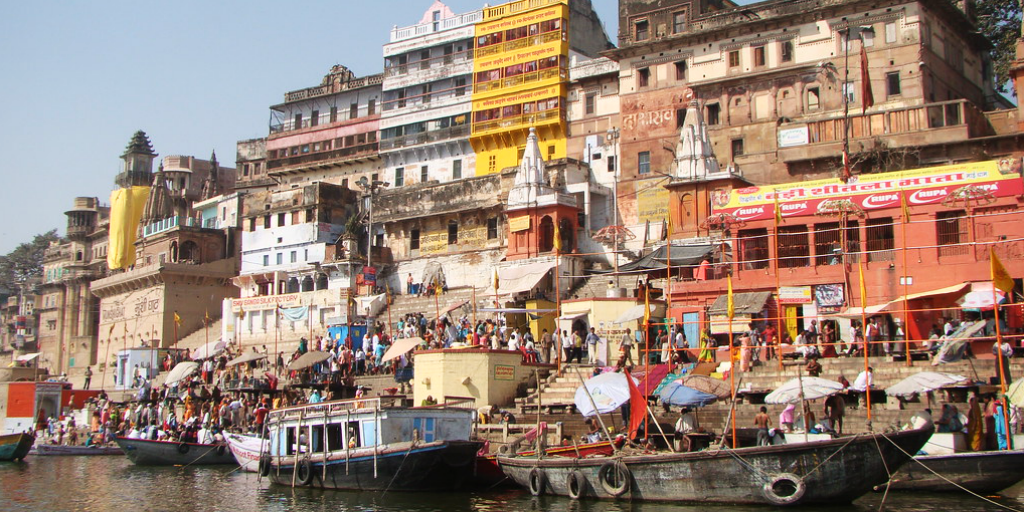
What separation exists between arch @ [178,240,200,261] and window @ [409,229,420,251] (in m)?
15.3

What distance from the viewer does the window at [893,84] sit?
119 ft

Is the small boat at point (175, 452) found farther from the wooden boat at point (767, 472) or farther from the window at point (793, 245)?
the window at point (793, 245)

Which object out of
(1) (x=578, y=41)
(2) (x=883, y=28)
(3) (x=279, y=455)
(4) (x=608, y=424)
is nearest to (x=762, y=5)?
(2) (x=883, y=28)

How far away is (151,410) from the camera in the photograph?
36344mm

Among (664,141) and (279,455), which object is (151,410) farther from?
(664,141)

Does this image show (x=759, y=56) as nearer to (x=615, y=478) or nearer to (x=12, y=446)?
(x=615, y=478)

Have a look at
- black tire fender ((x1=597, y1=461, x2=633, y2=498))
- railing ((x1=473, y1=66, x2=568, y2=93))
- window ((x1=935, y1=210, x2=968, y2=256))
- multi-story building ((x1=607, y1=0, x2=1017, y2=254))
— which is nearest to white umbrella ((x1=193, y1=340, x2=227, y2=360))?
railing ((x1=473, y1=66, x2=568, y2=93))

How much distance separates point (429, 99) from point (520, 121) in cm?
614

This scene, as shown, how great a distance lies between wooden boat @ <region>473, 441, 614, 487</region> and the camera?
19.9 metres

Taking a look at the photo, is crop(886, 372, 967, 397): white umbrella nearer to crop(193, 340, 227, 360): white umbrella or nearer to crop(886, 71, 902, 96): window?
crop(886, 71, 902, 96): window

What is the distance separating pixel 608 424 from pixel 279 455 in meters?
7.21

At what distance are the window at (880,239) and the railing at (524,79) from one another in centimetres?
1887

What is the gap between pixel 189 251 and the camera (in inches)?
2218

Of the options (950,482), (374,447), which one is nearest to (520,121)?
(374,447)
